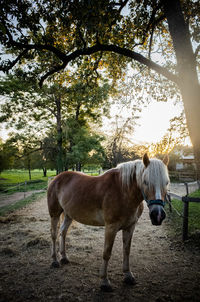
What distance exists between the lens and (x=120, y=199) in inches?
100.0

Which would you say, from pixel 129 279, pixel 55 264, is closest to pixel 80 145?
pixel 55 264

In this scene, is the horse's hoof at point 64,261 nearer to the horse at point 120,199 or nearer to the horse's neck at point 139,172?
the horse at point 120,199

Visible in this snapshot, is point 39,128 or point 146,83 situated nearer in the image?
point 146,83

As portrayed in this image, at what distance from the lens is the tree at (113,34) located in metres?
3.46

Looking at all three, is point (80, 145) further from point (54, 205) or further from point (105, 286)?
point (105, 286)

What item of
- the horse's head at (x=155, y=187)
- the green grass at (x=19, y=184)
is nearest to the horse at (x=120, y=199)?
the horse's head at (x=155, y=187)

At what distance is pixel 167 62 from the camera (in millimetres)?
5777

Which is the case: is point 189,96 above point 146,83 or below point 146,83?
below

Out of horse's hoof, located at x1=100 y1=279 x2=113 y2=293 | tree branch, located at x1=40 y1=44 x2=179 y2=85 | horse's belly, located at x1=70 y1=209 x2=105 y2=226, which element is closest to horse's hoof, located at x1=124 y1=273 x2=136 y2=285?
horse's hoof, located at x1=100 y1=279 x2=113 y2=293

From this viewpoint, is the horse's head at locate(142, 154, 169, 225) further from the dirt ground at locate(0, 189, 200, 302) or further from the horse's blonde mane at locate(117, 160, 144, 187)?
the dirt ground at locate(0, 189, 200, 302)

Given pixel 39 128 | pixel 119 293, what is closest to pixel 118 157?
pixel 39 128

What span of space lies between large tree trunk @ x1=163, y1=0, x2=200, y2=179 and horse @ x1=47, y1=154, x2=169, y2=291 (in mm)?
1519

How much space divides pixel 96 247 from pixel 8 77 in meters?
16.8

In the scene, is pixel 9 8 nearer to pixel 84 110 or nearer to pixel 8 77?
pixel 8 77
